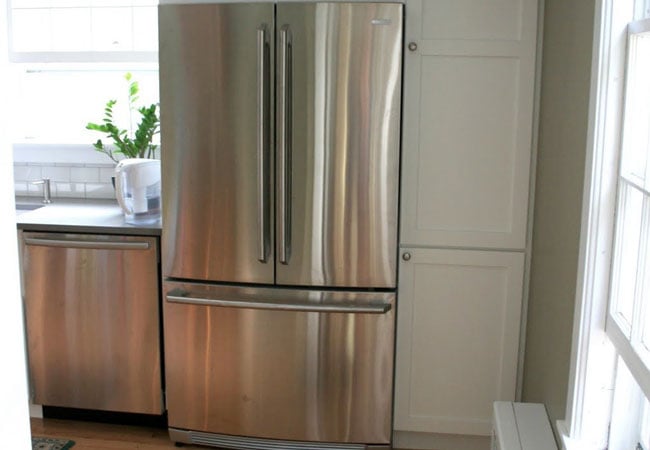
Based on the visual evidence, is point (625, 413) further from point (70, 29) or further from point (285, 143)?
point (70, 29)

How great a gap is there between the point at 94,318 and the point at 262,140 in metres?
1.00

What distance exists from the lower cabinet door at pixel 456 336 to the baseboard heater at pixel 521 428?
521 millimetres

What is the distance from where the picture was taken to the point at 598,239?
6.58ft

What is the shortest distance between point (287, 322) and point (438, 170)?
2.57 ft

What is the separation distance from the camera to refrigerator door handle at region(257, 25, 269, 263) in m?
2.86

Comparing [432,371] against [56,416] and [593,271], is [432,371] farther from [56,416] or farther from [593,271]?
[56,416]

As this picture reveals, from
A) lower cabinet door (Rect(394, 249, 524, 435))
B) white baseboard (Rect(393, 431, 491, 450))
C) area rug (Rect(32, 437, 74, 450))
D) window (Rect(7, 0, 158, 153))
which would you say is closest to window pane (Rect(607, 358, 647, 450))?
lower cabinet door (Rect(394, 249, 524, 435))

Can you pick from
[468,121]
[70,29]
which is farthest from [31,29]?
[468,121]

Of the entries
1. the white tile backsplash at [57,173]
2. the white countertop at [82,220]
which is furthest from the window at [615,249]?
the white tile backsplash at [57,173]

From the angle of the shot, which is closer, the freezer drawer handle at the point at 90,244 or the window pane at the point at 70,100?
the freezer drawer handle at the point at 90,244

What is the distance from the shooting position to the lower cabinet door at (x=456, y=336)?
10.1ft

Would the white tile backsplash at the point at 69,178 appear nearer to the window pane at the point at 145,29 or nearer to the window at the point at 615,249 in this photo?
the window pane at the point at 145,29

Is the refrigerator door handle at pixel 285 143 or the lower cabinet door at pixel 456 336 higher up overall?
the refrigerator door handle at pixel 285 143

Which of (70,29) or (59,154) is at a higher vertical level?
(70,29)
